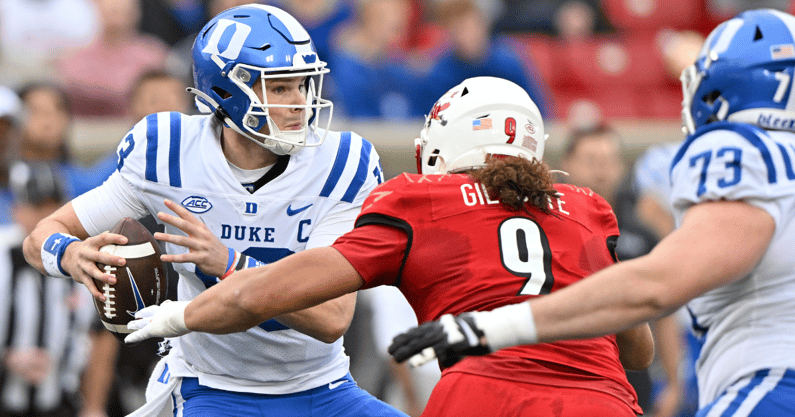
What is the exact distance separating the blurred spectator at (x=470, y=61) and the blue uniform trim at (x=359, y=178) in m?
4.73

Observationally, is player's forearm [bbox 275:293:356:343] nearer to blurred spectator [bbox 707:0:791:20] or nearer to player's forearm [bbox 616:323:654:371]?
player's forearm [bbox 616:323:654:371]

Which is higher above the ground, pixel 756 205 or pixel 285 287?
pixel 756 205

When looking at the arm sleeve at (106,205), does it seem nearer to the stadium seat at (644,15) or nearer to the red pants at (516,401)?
the red pants at (516,401)

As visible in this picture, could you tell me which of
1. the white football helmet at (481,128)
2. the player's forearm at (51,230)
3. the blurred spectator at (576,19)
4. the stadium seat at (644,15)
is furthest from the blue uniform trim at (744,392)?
the stadium seat at (644,15)

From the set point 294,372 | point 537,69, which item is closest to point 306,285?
point 294,372

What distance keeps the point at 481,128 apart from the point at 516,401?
89cm

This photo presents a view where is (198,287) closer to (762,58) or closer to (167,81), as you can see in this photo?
(762,58)

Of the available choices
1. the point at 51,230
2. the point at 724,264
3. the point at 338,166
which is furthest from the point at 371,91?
the point at 724,264

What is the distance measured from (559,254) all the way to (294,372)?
3.65 feet

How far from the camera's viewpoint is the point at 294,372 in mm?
3244

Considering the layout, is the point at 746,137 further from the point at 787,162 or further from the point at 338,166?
the point at 338,166

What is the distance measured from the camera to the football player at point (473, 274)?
8.02 feet

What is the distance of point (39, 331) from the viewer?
547 cm

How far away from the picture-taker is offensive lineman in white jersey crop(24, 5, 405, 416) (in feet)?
10.5
